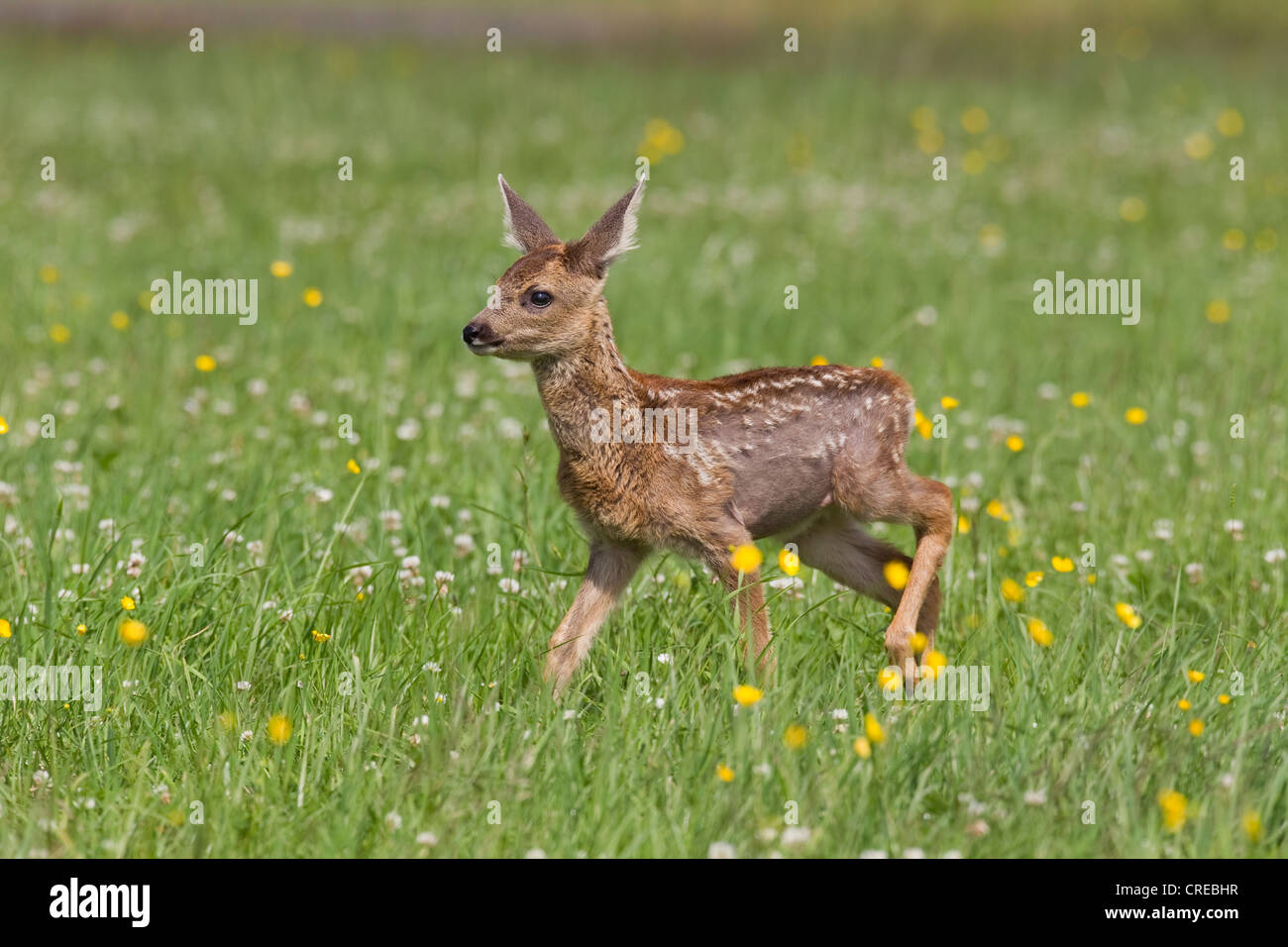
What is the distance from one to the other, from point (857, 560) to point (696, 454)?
78 centimetres

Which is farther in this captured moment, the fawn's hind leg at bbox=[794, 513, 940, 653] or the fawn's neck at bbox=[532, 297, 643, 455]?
the fawn's hind leg at bbox=[794, 513, 940, 653]

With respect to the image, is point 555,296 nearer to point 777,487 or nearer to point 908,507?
point 777,487

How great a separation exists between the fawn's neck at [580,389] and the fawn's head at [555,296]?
3cm

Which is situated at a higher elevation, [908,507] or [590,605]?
[908,507]

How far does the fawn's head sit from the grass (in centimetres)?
65

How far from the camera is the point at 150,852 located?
395 centimetres

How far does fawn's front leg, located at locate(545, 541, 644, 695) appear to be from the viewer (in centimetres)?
496

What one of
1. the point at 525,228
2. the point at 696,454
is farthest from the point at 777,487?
the point at 525,228

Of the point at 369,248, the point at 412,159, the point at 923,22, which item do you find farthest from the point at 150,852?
the point at 923,22

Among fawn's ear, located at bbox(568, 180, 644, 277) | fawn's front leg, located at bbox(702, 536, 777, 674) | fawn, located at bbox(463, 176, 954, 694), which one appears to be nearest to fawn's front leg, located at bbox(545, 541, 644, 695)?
fawn, located at bbox(463, 176, 954, 694)

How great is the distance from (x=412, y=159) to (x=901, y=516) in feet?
31.6

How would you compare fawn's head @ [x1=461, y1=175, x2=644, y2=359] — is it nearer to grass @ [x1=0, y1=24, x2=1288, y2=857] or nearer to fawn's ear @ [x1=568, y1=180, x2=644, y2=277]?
fawn's ear @ [x1=568, y1=180, x2=644, y2=277]

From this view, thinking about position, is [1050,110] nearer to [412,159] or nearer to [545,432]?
[412,159]

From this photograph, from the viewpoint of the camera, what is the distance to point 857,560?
18.1 ft
